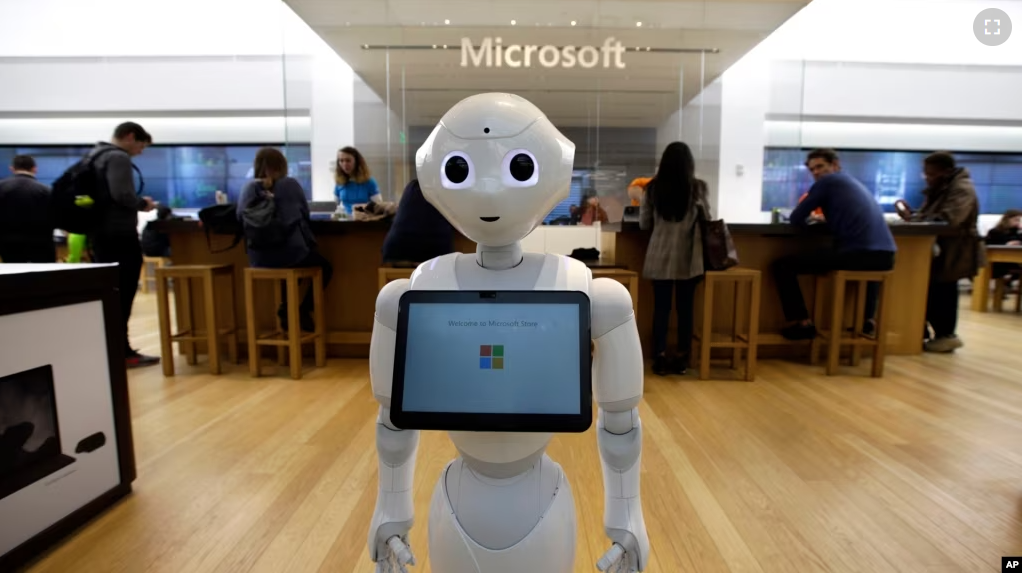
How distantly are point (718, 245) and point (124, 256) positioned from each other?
348 cm

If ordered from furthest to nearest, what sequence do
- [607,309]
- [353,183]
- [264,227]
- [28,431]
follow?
[353,183], [264,227], [28,431], [607,309]

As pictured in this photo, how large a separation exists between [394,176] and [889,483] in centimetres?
540

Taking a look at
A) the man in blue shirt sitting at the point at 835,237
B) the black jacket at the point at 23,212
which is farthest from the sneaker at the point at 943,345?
the black jacket at the point at 23,212

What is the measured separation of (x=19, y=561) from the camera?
140 cm

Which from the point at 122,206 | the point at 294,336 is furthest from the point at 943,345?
the point at 122,206

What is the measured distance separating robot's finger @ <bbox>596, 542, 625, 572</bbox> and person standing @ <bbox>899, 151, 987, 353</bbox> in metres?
4.12

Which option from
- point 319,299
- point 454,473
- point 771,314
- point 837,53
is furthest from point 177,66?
point 837,53

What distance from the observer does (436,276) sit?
0.92 meters

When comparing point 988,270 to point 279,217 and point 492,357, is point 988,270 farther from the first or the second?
point 492,357

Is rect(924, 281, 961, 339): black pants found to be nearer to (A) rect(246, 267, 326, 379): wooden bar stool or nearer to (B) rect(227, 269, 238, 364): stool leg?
(A) rect(246, 267, 326, 379): wooden bar stool

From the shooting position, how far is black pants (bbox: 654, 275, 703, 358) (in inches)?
125

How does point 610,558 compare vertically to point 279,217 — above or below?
below

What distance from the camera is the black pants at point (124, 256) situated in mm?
3195

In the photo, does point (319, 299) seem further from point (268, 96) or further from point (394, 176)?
point (268, 96)
